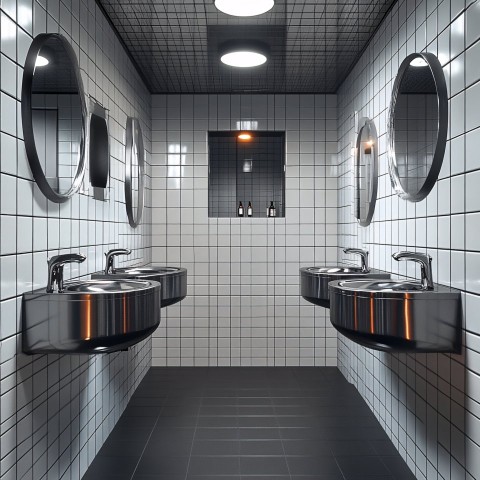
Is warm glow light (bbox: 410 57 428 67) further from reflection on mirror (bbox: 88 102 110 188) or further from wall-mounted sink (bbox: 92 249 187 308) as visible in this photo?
wall-mounted sink (bbox: 92 249 187 308)

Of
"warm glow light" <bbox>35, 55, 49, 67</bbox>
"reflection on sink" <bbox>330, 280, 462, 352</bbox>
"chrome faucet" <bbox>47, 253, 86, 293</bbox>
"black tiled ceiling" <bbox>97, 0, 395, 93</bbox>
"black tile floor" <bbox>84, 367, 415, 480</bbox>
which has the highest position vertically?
"black tiled ceiling" <bbox>97, 0, 395, 93</bbox>

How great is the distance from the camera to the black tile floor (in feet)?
8.20

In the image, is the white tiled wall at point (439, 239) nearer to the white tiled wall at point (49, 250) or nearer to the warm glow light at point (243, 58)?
the warm glow light at point (243, 58)

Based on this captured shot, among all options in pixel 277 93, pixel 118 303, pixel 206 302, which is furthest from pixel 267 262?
pixel 118 303

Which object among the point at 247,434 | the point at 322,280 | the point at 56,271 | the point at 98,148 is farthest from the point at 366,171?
the point at 56,271

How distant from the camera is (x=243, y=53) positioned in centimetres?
334

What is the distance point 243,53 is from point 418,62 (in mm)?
1422

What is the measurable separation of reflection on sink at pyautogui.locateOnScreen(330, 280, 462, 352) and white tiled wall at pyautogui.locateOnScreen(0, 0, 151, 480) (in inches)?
51.5

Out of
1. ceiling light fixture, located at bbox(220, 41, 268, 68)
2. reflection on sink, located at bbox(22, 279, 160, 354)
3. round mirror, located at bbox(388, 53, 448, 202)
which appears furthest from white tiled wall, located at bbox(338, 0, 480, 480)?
reflection on sink, located at bbox(22, 279, 160, 354)

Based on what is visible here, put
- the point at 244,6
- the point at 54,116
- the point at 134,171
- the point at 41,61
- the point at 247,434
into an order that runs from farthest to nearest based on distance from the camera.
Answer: the point at 134,171 < the point at 247,434 < the point at 244,6 < the point at 54,116 < the point at 41,61

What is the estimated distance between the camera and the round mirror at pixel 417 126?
6.74 ft

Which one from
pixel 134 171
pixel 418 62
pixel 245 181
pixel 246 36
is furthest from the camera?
pixel 245 181

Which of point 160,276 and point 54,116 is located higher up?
point 54,116

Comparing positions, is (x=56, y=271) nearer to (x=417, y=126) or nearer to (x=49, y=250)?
(x=49, y=250)
